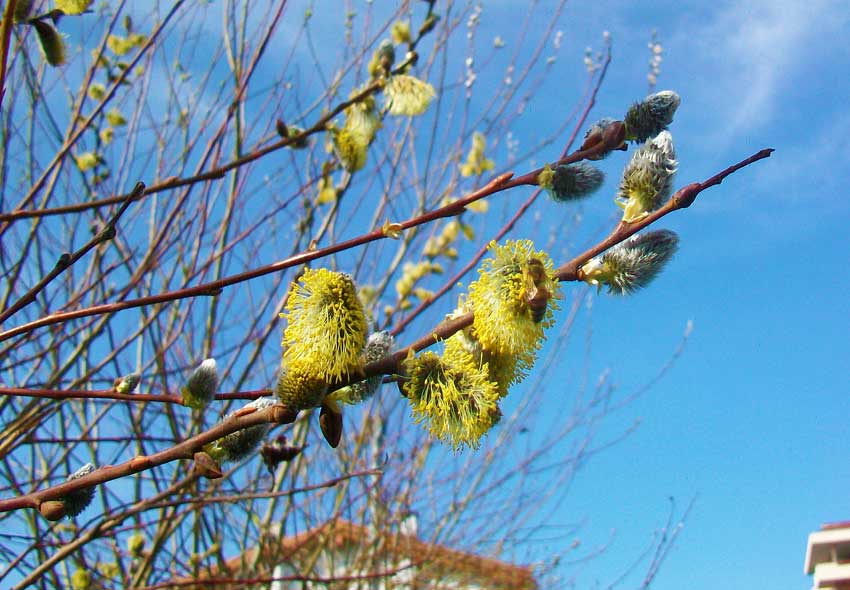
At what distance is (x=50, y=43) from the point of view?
5.99 feet

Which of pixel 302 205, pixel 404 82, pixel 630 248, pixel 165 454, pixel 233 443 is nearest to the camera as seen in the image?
pixel 165 454

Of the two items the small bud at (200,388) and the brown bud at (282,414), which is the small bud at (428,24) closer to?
the small bud at (200,388)

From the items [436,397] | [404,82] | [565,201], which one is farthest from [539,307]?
[404,82]

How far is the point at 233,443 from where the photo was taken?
4.41ft

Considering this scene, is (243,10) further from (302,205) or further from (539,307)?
(539,307)

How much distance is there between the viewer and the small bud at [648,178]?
4.07ft

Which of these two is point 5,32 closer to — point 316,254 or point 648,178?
point 316,254

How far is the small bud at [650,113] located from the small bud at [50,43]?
4.35 ft

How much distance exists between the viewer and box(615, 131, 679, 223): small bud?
4.07ft

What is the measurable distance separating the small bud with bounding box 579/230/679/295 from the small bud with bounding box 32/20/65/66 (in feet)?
4.48

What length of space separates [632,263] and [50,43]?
1455 mm

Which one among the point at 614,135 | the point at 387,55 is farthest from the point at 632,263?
the point at 387,55

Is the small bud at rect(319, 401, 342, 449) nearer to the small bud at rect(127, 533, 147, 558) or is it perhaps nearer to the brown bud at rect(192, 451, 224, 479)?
the brown bud at rect(192, 451, 224, 479)

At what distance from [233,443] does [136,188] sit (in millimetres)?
468
